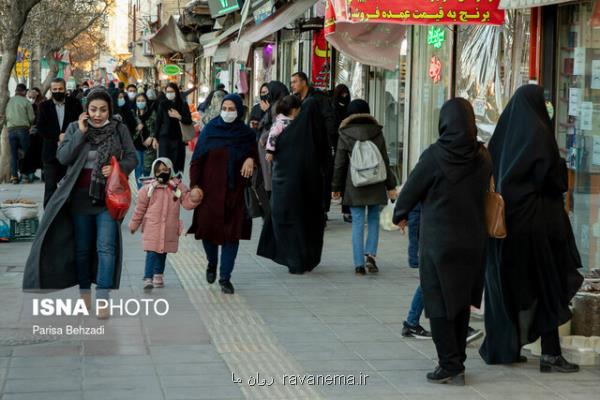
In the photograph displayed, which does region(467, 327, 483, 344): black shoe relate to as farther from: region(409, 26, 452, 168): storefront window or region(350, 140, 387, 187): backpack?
region(409, 26, 452, 168): storefront window

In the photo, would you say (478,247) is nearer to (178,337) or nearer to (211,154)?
(178,337)

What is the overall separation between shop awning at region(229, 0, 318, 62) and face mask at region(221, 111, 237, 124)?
24.0ft

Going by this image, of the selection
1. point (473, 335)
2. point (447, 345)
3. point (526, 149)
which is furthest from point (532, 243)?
point (473, 335)

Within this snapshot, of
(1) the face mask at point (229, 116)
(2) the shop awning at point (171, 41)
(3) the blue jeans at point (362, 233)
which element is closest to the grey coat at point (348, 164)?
(3) the blue jeans at point (362, 233)

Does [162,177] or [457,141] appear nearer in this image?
[457,141]

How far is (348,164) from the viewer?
11805 millimetres

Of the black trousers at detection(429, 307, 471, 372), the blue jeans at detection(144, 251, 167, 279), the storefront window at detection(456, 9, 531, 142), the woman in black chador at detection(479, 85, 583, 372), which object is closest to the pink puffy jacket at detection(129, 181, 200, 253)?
the blue jeans at detection(144, 251, 167, 279)

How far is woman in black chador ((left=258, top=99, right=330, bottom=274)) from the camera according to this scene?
11727 millimetres

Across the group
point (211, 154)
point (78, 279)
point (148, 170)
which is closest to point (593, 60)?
point (211, 154)

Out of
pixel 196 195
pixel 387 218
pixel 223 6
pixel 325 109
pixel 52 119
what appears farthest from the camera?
pixel 223 6

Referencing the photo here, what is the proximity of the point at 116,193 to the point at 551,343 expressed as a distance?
3.08 m

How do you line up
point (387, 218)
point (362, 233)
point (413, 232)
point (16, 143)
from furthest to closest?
point (16, 143) < point (387, 218) < point (362, 233) < point (413, 232)

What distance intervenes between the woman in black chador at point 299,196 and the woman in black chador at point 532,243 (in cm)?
420

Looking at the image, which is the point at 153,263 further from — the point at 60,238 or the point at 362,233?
the point at 362,233
